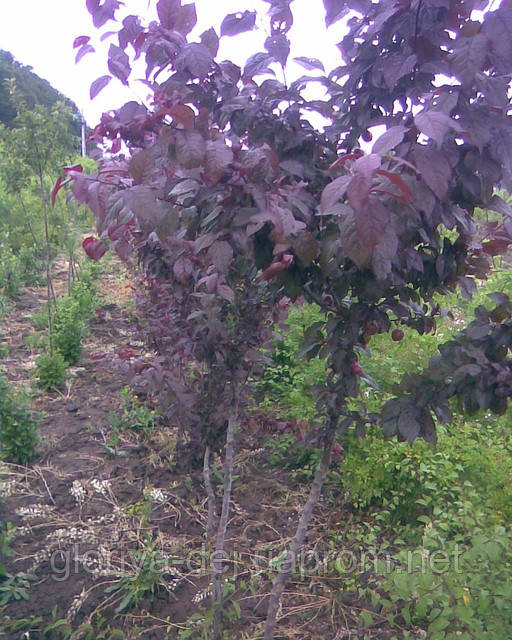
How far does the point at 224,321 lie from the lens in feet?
6.64

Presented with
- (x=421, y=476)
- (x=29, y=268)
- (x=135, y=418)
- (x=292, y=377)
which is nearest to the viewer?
(x=421, y=476)

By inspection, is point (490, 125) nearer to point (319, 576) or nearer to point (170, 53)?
point (170, 53)

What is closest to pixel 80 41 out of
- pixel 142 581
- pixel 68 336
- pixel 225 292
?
pixel 225 292

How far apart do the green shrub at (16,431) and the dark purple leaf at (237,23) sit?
8.16 ft

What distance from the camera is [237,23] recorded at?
1398 mm

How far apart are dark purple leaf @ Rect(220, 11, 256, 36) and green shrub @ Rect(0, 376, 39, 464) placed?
249 centimetres

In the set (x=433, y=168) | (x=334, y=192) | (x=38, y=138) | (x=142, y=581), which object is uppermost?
(x=38, y=138)

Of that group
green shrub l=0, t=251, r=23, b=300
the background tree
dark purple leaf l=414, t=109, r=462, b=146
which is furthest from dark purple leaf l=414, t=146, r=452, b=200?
green shrub l=0, t=251, r=23, b=300

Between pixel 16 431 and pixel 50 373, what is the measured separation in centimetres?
114

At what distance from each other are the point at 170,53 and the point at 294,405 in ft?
8.38

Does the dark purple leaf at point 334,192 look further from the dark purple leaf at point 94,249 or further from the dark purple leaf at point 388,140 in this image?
the dark purple leaf at point 94,249

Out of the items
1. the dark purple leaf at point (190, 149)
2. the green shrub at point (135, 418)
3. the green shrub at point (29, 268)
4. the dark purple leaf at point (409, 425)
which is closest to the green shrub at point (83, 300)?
the green shrub at point (29, 268)

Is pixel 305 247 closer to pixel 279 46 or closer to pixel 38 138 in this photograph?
pixel 279 46

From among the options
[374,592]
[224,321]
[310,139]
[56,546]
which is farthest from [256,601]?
[310,139]
